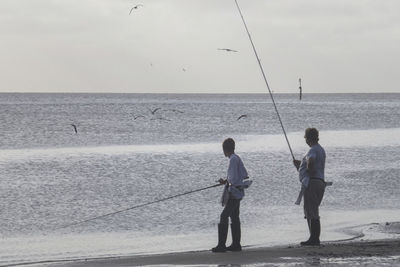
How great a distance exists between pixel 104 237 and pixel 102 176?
14.7 metres

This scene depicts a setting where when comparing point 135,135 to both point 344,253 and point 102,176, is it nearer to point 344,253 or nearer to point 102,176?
point 102,176

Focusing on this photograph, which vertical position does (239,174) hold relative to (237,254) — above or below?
above

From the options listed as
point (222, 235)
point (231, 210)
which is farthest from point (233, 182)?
point (222, 235)

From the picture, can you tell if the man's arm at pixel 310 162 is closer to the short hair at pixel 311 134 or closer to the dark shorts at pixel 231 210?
the short hair at pixel 311 134

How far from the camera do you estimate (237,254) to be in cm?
1164

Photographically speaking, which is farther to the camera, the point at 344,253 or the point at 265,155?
the point at 265,155

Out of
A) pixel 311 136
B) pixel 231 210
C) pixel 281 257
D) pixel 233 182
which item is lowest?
pixel 281 257

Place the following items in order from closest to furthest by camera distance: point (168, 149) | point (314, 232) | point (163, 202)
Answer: point (314, 232) → point (163, 202) → point (168, 149)

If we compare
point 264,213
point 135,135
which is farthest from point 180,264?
point 135,135

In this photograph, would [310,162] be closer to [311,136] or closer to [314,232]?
[311,136]

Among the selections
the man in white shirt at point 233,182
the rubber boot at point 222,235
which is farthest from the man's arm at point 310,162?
the rubber boot at point 222,235

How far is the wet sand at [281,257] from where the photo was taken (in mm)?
10719

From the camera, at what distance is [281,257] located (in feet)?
36.2

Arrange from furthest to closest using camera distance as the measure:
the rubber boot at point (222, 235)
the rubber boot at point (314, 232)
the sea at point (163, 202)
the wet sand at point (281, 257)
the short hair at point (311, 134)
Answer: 1. the sea at point (163, 202)
2. the rubber boot at point (314, 232)
3. the rubber boot at point (222, 235)
4. the short hair at point (311, 134)
5. the wet sand at point (281, 257)
